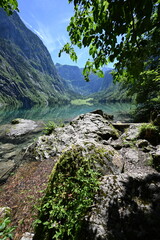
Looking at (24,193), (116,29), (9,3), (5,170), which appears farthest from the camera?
(5,170)

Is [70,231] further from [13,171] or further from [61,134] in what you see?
[61,134]

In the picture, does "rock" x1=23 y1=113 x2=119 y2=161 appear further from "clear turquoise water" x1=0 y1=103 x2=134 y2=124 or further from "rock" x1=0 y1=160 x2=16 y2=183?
"clear turquoise water" x1=0 y1=103 x2=134 y2=124

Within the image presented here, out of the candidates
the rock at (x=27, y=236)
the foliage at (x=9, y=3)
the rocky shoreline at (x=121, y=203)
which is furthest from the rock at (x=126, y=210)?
the foliage at (x=9, y=3)

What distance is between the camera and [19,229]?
126 inches

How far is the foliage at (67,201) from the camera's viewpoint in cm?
229

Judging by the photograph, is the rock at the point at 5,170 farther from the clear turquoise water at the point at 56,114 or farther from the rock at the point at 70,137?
the clear turquoise water at the point at 56,114

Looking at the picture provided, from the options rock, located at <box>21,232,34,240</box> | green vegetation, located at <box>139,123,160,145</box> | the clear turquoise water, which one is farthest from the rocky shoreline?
the clear turquoise water

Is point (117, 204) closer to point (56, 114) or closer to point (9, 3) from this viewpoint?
point (9, 3)

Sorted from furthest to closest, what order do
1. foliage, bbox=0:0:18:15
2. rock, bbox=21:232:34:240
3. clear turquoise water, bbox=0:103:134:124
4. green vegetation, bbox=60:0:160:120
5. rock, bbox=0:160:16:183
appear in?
clear turquoise water, bbox=0:103:134:124 → rock, bbox=0:160:16:183 → foliage, bbox=0:0:18:15 → rock, bbox=21:232:34:240 → green vegetation, bbox=60:0:160:120

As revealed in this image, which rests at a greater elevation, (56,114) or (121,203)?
(121,203)

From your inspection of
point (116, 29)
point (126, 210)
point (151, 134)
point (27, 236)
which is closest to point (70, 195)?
point (126, 210)

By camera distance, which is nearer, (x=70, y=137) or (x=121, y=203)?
(x=121, y=203)

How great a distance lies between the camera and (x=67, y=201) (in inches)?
110

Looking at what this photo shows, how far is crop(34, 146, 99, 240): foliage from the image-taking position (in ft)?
7.50
